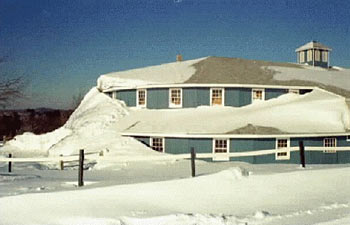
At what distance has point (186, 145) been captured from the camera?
829 inches

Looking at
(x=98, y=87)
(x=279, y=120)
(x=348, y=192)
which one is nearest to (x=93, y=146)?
(x=98, y=87)

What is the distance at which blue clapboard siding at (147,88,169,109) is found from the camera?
2484 cm

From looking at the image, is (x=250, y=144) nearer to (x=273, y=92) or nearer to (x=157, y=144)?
(x=157, y=144)

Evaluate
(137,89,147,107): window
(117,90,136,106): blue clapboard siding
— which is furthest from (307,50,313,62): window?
(117,90,136,106): blue clapboard siding

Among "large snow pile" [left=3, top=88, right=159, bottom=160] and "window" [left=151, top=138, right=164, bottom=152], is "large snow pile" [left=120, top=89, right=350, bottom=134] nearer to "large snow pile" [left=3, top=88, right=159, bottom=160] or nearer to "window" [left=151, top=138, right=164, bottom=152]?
"window" [left=151, top=138, right=164, bottom=152]

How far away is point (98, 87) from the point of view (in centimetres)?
2938

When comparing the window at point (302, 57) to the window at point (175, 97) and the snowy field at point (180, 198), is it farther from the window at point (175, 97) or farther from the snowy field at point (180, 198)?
A: the snowy field at point (180, 198)

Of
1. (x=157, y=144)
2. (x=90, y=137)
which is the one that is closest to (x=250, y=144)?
(x=157, y=144)

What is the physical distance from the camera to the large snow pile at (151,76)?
25.4 m

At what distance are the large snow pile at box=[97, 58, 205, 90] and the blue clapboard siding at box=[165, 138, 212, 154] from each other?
4.67 meters

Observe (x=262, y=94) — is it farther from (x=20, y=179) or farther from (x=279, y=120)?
(x=20, y=179)

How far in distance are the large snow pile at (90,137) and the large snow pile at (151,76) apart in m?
1.18

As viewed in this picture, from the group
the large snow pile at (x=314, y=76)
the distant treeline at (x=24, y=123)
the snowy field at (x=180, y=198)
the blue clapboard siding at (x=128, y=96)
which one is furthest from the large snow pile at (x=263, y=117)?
the distant treeline at (x=24, y=123)

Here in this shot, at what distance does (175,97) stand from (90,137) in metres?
5.63
